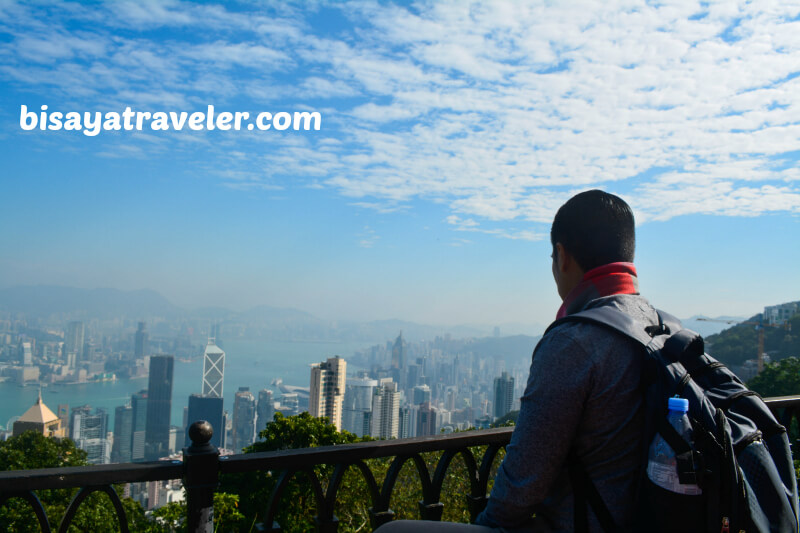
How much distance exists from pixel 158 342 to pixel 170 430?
61276 mm

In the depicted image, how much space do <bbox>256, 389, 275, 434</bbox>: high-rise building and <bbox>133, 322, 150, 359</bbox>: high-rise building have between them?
53766mm

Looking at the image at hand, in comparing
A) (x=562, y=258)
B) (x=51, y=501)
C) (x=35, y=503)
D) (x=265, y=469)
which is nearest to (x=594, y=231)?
(x=562, y=258)

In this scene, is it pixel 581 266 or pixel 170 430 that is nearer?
pixel 581 266

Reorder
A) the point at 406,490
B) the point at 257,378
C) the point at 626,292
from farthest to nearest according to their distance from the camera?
the point at 257,378
the point at 406,490
the point at 626,292

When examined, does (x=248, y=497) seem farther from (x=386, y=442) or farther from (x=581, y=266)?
(x=581, y=266)

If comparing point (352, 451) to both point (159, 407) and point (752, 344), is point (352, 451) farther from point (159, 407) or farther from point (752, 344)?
point (159, 407)

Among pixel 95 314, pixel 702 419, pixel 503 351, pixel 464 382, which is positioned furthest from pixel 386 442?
pixel 95 314

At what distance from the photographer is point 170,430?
289 ft

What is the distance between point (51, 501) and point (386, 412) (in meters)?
38.2

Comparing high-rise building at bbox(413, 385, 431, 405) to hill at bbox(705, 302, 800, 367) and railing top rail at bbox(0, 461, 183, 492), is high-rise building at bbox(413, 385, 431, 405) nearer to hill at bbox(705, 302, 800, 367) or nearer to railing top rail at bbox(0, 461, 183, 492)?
hill at bbox(705, 302, 800, 367)

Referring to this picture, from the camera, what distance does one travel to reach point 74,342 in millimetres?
124562

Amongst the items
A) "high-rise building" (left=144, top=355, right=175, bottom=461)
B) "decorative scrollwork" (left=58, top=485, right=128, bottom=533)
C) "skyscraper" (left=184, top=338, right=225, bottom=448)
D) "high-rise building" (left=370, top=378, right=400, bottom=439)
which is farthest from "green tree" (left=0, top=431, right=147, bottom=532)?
"high-rise building" (left=144, top=355, right=175, bottom=461)

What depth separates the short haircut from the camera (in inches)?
70.2

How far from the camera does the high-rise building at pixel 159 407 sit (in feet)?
276
